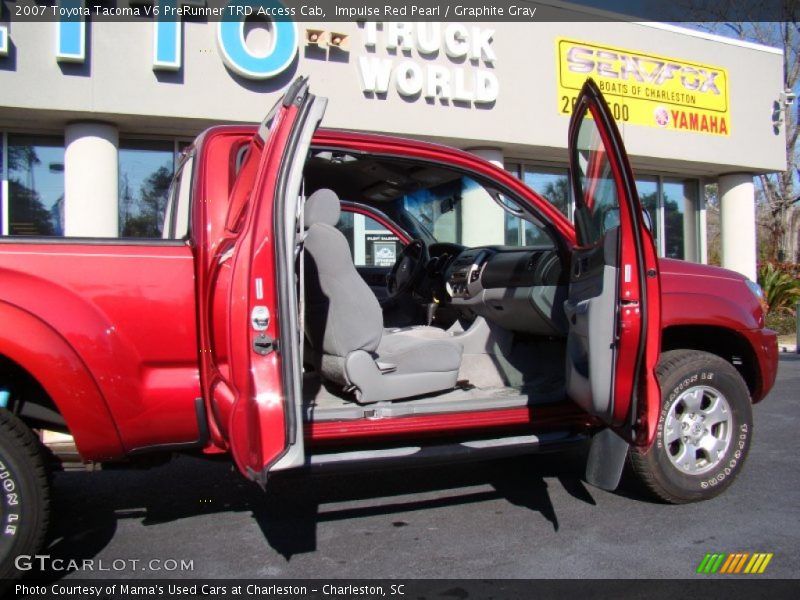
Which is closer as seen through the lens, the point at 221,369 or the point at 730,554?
the point at 221,369

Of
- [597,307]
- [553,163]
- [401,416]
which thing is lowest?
[401,416]

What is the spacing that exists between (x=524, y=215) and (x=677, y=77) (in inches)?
441

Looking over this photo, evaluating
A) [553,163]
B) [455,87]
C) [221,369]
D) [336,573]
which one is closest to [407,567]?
[336,573]

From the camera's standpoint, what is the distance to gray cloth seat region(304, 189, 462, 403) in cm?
352

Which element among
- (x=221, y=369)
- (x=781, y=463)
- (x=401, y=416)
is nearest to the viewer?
(x=221, y=369)

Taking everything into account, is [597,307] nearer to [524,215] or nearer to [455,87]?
[524,215]

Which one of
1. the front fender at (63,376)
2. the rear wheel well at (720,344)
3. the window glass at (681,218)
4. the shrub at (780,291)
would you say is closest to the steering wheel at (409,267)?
the rear wheel well at (720,344)

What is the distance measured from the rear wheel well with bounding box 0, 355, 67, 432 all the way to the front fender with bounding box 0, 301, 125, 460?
0.22 meters

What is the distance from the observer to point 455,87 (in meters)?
11.4

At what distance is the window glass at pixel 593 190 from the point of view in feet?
11.6

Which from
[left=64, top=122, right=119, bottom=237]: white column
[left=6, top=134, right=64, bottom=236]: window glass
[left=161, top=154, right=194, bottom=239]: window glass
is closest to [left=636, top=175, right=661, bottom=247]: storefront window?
[left=64, top=122, right=119, bottom=237]: white column

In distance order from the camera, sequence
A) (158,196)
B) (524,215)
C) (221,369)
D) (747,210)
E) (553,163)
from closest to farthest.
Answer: (221,369) < (524,215) < (158,196) < (553,163) < (747,210)

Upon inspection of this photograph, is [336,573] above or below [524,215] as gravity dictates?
below

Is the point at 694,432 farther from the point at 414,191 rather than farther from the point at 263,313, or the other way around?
the point at 263,313
